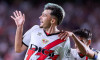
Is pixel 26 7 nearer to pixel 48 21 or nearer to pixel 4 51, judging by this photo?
pixel 4 51

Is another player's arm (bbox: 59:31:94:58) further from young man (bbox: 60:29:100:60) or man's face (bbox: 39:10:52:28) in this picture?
man's face (bbox: 39:10:52:28)

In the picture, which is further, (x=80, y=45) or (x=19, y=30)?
(x=19, y=30)

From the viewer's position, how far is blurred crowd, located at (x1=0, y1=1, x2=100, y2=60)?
8516mm

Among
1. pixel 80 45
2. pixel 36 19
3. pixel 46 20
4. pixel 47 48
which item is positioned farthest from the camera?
pixel 36 19

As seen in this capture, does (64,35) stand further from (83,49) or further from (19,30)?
(19,30)

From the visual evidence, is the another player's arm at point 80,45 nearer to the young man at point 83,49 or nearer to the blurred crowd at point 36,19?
the young man at point 83,49

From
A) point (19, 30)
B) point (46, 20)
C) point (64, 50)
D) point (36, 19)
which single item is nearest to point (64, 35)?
point (64, 50)

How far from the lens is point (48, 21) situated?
3.63 metres

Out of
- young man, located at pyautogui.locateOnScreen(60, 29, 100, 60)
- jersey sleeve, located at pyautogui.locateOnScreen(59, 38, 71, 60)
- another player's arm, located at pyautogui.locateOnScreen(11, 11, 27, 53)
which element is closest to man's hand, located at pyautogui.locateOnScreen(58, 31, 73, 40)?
young man, located at pyautogui.locateOnScreen(60, 29, 100, 60)

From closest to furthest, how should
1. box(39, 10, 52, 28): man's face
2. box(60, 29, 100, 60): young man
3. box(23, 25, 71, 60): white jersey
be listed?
box(60, 29, 100, 60): young man → box(23, 25, 71, 60): white jersey → box(39, 10, 52, 28): man's face

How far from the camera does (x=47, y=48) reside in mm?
3500

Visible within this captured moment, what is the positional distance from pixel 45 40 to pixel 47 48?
0.12 meters

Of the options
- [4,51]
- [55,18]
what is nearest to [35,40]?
[55,18]

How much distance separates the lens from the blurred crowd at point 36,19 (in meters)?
8.52
